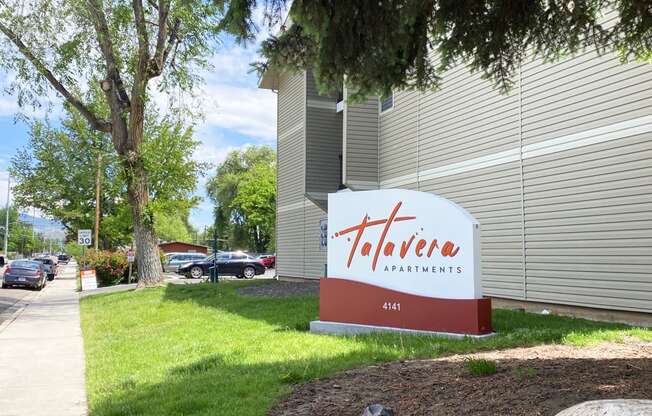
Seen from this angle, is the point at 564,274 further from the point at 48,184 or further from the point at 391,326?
the point at 48,184

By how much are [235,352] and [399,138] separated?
9.54 meters

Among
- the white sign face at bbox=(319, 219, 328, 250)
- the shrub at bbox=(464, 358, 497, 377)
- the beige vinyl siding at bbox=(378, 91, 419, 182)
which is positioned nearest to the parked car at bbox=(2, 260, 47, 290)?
the white sign face at bbox=(319, 219, 328, 250)

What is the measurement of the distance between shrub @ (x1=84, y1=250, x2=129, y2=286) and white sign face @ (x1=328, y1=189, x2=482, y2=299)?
77.7ft

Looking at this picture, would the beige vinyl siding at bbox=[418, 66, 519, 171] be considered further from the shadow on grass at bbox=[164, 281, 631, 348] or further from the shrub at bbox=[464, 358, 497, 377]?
the shrub at bbox=[464, 358, 497, 377]

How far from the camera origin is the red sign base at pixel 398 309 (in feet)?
26.8

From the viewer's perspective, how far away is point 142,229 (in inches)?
875

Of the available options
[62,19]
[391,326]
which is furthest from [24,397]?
[62,19]

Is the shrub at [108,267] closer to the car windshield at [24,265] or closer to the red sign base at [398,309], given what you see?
the car windshield at [24,265]

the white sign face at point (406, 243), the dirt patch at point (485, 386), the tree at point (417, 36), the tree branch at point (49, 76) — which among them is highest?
the tree branch at point (49, 76)

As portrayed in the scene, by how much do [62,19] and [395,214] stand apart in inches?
648

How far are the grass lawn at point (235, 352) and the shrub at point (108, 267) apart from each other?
1879 cm

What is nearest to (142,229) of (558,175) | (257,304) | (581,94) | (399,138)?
(257,304)

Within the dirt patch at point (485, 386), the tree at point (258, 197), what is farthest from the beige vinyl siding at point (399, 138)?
the tree at point (258, 197)

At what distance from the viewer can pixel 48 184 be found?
47.8m
